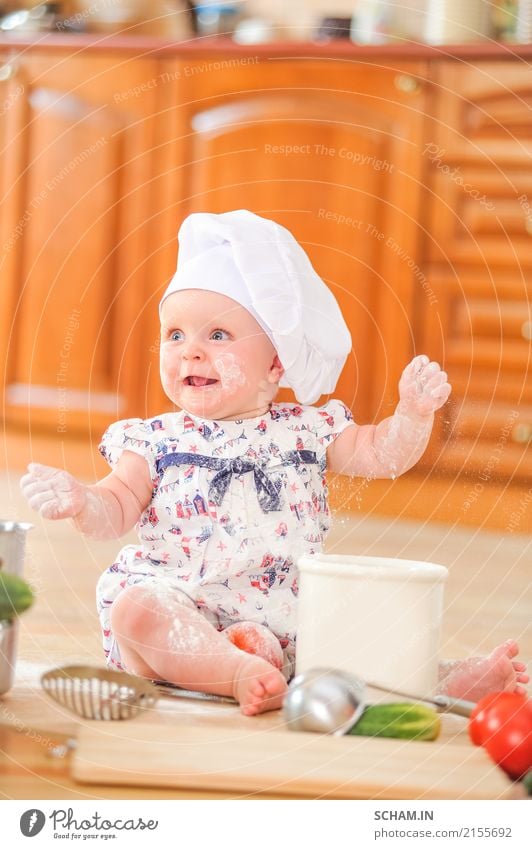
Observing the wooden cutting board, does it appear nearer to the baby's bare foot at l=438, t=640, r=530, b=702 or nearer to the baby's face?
the baby's bare foot at l=438, t=640, r=530, b=702

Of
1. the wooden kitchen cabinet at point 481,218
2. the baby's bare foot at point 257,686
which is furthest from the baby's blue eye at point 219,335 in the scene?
the wooden kitchen cabinet at point 481,218

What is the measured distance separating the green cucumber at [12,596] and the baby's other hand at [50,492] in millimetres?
44

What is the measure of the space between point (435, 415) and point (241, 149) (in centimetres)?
66

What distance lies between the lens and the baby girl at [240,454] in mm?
730

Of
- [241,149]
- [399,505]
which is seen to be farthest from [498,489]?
[241,149]

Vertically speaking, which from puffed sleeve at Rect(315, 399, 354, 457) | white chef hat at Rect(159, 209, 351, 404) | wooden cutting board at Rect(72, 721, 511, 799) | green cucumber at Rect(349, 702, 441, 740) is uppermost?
white chef hat at Rect(159, 209, 351, 404)

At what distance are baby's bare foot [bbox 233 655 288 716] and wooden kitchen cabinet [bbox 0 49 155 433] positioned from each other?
0.73 metres

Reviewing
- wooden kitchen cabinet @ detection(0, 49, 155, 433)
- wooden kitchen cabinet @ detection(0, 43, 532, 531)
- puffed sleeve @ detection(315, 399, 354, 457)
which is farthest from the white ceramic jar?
wooden kitchen cabinet @ detection(0, 49, 155, 433)

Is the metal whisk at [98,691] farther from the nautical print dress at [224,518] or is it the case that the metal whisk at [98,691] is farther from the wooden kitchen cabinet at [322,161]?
the wooden kitchen cabinet at [322,161]

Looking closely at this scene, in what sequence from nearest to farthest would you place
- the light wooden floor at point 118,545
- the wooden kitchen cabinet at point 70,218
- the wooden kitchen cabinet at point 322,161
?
the light wooden floor at point 118,545 → the wooden kitchen cabinet at point 322,161 → the wooden kitchen cabinet at point 70,218

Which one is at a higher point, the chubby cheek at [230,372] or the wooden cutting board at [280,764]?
the chubby cheek at [230,372]

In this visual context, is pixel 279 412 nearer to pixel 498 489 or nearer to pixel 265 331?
pixel 265 331

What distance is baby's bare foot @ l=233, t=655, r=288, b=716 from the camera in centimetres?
65

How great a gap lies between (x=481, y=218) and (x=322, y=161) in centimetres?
20
